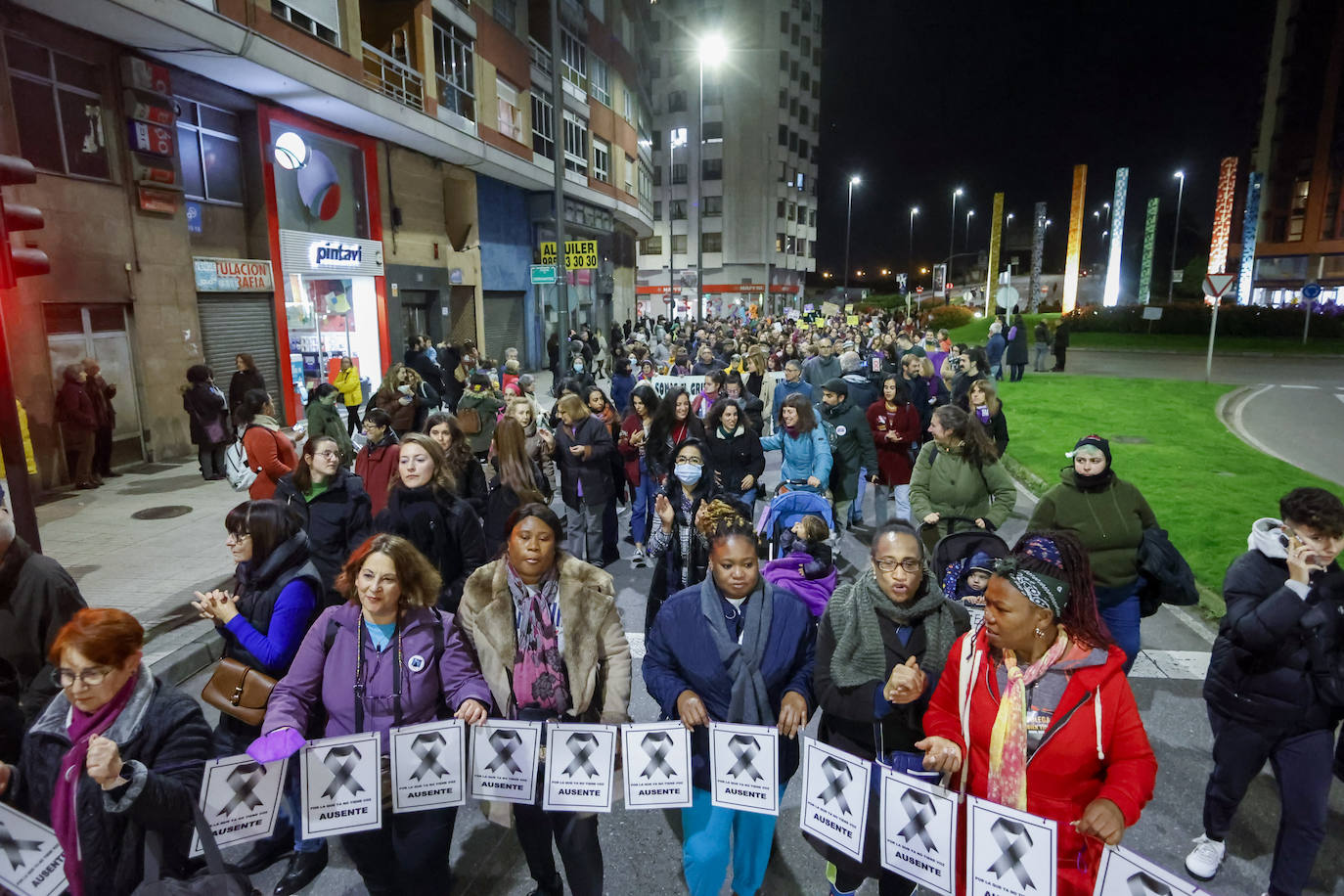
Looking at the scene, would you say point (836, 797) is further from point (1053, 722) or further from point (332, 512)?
point (332, 512)

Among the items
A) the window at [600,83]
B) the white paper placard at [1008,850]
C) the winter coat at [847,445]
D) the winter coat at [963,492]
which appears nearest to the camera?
the white paper placard at [1008,850]

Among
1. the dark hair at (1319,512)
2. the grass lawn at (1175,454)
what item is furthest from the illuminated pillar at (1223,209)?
the dark hair at (1319,512)

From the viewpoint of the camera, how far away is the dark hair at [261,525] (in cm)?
364

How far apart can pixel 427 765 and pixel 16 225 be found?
4.83 meters

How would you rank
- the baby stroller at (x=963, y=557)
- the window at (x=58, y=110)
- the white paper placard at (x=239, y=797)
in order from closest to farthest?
the white paper placard at (x=239, y=797)
the baby stroller at (x=963, y=557)
the window at (x=58, y=110)

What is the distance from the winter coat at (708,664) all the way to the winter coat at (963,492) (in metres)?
3.03

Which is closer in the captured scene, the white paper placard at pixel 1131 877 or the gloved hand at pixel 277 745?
the white paper placard at pixel 1131 877

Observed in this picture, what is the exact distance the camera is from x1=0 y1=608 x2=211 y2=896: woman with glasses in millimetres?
2670

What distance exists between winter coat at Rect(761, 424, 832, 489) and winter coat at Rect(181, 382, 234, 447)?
916 cm

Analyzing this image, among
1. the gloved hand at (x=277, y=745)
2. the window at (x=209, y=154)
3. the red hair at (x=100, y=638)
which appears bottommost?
the gloved hand at (x=277, y=745)

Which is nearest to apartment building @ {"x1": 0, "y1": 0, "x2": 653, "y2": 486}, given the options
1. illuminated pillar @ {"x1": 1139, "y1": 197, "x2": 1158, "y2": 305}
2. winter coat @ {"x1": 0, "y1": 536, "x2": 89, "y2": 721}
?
winter coat @ {"x1": 0, "y1": 536, "x2": 89, "y2": 721}

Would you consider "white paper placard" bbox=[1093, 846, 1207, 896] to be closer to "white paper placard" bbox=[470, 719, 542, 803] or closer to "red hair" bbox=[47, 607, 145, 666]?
"white paper placard" bbox=[470, 719, 542, 803]

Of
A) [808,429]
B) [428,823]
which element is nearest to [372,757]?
[428,823]

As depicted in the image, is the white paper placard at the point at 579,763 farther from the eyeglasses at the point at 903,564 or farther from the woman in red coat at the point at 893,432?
the woman in red coat at the point at 893,432
